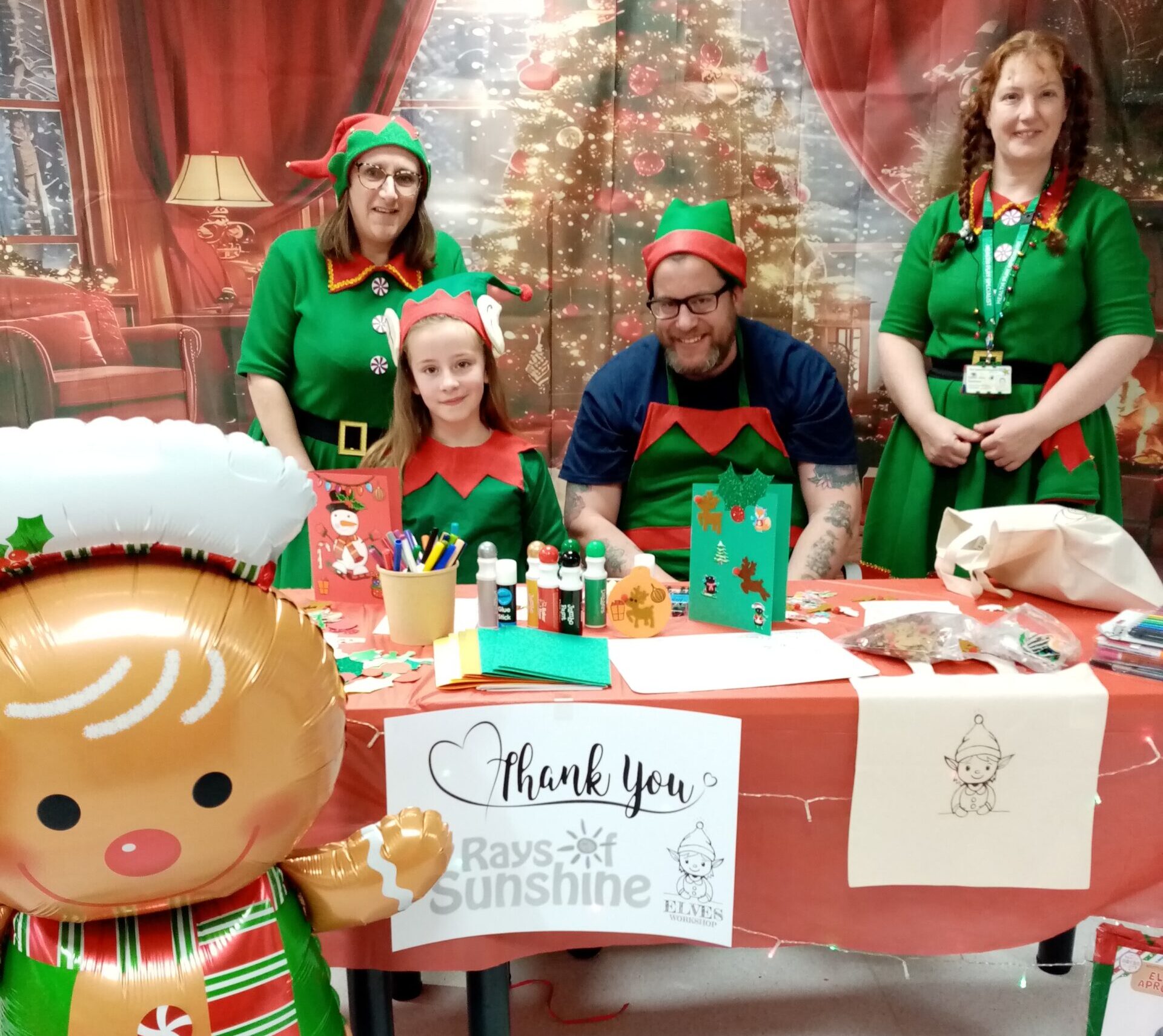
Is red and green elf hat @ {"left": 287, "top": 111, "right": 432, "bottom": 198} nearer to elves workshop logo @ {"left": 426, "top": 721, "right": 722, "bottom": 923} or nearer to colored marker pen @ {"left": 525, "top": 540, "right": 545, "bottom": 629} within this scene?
colored marker pen @ {"left": 525, "top": 540, "right": 545, "bottom": 629}

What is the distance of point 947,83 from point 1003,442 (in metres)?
1.06

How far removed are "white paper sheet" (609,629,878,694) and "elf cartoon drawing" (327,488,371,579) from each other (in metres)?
0.44

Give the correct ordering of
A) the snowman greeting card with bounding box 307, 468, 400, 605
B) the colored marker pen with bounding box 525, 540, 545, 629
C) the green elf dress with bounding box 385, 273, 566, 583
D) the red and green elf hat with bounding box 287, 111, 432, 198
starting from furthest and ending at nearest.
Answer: the red and green elf hat with bounding box 287, 111, 432, 198
the green elf dress with bounding box 385, 273, 566, 583
the snowman greeting card with bounding box 307, 468, 400, 605
the colored marker pen with bounding box 525, 540, 545, 629

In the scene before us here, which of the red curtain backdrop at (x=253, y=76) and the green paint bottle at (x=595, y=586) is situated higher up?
the red curtain backdrop at (x=253, y=76)

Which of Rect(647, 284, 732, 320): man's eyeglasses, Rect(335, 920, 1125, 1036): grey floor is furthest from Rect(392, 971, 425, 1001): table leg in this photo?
Rect(647, 284, 732, 320): man's eyeglasses

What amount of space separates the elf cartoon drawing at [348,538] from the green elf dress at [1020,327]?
1263 millimetres

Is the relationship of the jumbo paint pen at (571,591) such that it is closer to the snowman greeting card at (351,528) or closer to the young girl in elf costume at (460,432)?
the snowman greeting card at (351,528)

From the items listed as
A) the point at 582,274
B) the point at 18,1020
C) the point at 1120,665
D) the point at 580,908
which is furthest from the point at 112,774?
the point at 582,274

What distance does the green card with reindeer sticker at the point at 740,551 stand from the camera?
4.04 ft

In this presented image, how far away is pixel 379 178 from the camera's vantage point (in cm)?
185

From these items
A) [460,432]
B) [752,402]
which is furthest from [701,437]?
[460,432]

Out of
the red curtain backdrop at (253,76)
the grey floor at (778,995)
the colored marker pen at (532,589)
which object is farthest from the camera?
the red curtain backdrop at (253,76)

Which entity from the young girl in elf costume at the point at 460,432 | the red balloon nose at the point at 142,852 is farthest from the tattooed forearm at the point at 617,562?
the red balloon nose at the point at 142,852

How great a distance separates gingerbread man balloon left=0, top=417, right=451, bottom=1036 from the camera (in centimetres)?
71
